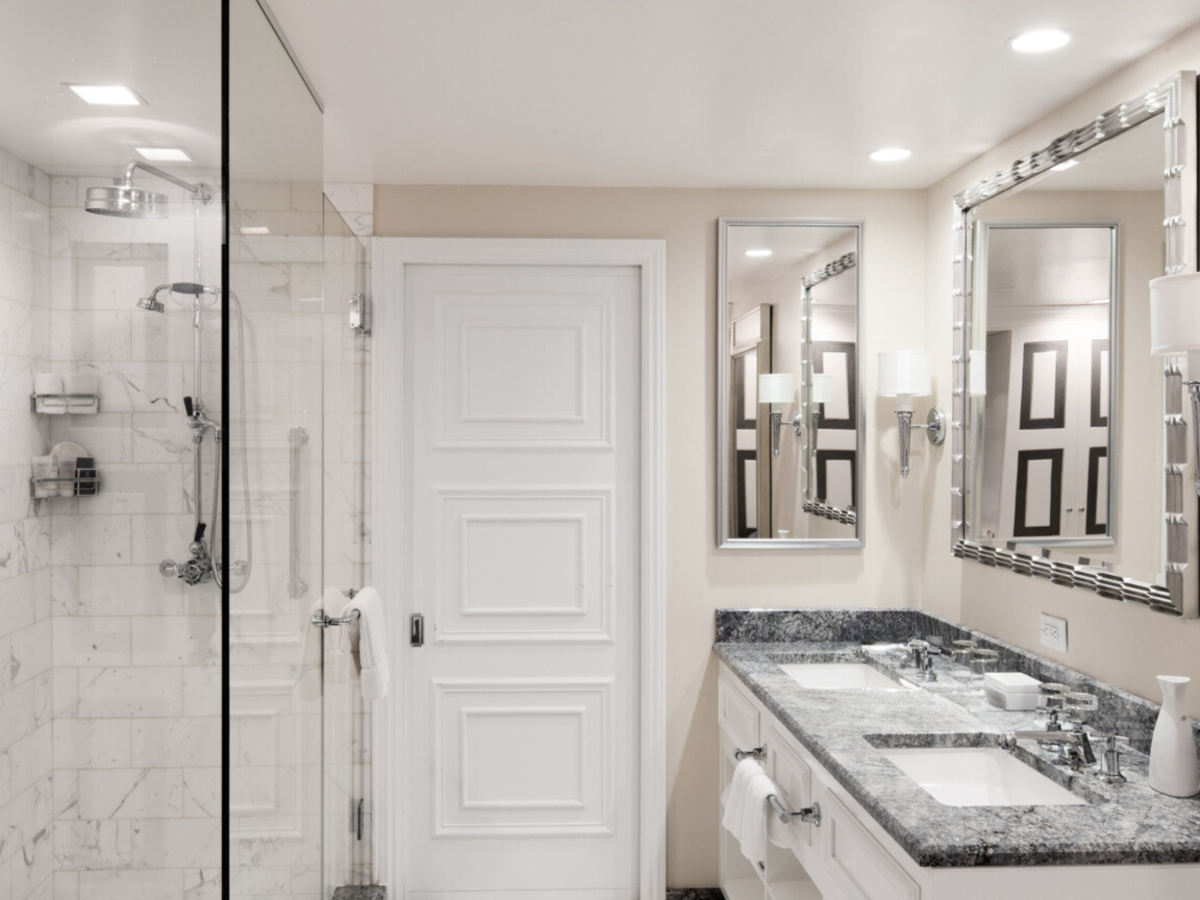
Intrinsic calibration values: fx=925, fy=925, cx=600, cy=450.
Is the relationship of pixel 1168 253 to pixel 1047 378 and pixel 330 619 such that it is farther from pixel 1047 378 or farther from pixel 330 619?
pixel 330 619

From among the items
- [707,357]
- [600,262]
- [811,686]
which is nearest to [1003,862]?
[811,686]

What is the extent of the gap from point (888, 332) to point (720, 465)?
2.40 feet

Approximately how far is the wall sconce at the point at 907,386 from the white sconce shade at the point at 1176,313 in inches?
48.7

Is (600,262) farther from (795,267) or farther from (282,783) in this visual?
(282,783)

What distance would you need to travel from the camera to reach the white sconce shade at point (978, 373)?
266 cm

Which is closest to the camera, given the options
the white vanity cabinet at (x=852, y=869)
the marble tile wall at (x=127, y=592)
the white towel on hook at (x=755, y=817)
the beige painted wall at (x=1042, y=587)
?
the marble tile wall at (x=127, y=592)

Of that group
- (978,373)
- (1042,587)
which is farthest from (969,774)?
(978,373)

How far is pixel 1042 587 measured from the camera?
244 centimetres

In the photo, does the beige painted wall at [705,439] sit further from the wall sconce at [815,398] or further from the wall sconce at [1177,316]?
the wall sconce at [1177,316]

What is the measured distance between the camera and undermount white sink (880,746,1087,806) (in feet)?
6.49

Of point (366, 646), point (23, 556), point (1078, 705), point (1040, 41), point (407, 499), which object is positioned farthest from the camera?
point (407, 499)

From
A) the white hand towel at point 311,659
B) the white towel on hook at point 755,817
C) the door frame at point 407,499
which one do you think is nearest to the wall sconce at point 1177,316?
the white towel on hook at point 755,817

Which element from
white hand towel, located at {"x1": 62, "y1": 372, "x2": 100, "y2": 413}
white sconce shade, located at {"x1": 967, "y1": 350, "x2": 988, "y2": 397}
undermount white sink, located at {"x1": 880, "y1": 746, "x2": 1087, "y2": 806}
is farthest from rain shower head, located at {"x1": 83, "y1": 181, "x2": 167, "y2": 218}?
white sconce shade, located at {"x1": 967, "y1": 350, "x2": 988, "y2": 397}

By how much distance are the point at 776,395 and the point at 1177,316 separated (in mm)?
1533
